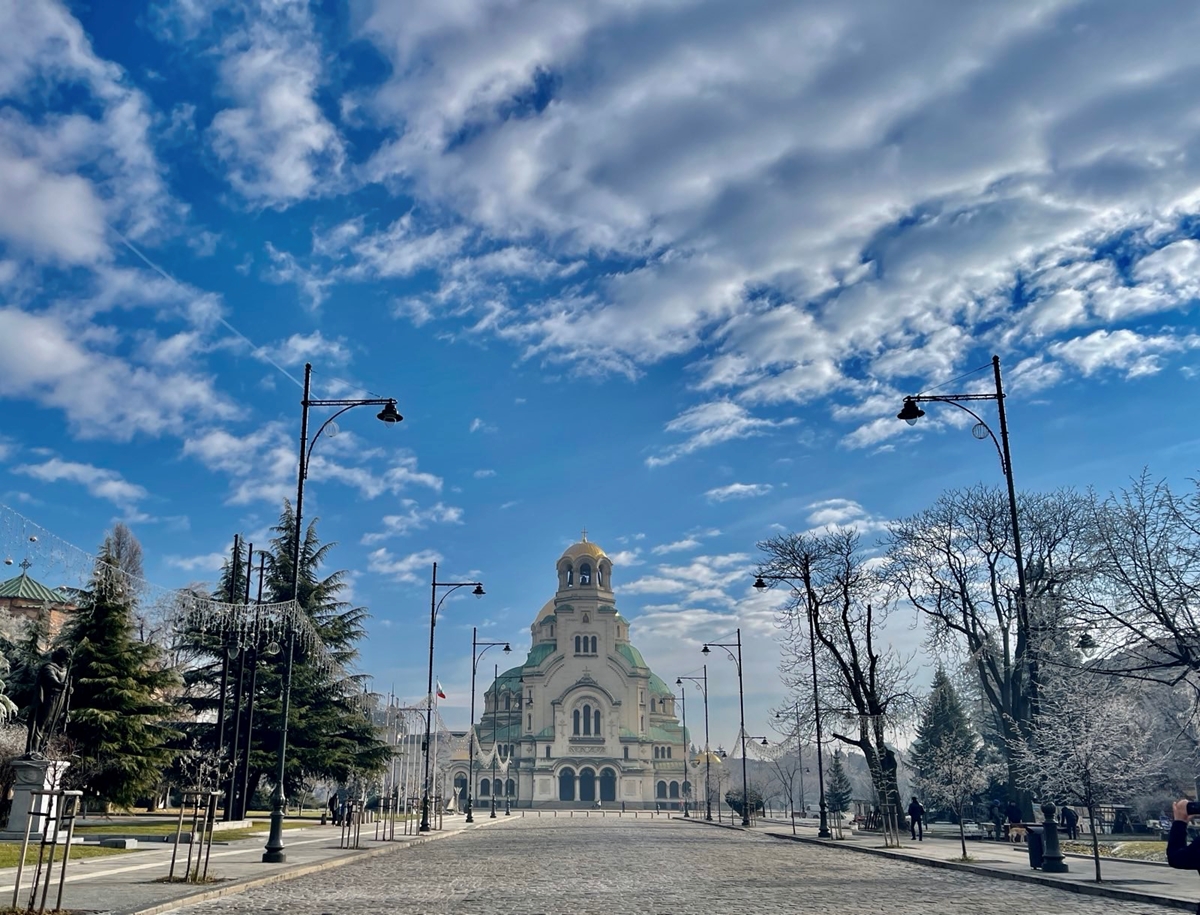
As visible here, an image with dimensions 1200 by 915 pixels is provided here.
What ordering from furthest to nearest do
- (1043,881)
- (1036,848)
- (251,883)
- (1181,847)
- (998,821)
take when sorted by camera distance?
(998,821), (1036,848), (1043,881), (251,883), (1181,847)

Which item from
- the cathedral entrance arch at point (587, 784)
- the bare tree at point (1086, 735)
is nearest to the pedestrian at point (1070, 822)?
the bare tree at point (1086, 735)

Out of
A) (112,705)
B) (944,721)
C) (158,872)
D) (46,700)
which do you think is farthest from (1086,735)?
(944,721)

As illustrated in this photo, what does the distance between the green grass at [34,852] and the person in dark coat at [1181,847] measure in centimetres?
1824

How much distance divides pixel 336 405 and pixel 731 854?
53.4 feet

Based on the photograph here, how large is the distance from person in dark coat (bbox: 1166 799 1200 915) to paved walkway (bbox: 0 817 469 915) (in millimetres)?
11161

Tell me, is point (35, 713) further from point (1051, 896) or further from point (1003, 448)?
point (1003, 448)

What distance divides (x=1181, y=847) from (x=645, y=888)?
11.6m

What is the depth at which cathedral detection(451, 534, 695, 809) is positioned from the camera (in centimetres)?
10406

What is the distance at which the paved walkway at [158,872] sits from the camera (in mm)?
13320

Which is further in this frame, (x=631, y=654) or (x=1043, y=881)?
(x=631, y=654)

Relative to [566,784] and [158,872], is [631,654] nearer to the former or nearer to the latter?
[566,784]

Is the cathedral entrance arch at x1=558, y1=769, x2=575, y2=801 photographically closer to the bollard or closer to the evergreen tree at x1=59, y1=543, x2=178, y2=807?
the evergreen tree at x1=59, y1=543, x2=178, y2=807

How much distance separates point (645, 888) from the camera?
17.0 meters

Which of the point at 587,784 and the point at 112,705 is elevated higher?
the point at 112,705
